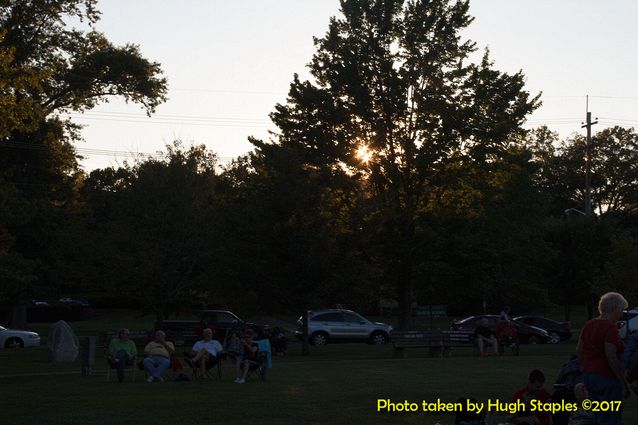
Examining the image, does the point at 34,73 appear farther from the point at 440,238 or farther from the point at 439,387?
the point at 440,238

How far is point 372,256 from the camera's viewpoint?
141 feet

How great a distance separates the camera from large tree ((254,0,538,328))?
42.7 m

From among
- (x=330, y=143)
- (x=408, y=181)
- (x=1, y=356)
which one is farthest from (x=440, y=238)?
(x=1, y=356)

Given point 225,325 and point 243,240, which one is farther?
point 225,325

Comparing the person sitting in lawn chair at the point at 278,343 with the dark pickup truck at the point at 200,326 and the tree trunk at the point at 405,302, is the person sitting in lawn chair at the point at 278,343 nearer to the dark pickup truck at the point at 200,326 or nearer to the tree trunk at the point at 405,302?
the dark pickup truck at the point at 200,326

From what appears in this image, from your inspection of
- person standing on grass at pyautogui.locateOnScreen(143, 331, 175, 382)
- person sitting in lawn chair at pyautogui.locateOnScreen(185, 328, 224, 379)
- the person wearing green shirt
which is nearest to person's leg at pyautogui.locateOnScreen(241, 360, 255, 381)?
person sitting in lawn chair at pyautogui.locateOnScreen(185, 328, 224, 379)

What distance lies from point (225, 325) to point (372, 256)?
7.22 m

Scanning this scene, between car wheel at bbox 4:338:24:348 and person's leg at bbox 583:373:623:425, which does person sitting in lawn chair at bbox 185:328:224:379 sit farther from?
car wheel at bbox 4:338:24:348

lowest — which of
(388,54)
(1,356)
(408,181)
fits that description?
(1,356)

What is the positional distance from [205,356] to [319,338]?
22.4 meters

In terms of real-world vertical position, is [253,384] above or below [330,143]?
below

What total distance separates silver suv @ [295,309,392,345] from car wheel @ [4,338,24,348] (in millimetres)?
12703

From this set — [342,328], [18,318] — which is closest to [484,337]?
[342,328]

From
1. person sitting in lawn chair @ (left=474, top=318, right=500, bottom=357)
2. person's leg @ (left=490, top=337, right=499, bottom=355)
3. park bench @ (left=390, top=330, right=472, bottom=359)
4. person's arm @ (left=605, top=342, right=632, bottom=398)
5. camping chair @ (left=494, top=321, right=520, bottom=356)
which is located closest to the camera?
person's arm @ (left=605, top=342, right=632, bottom=398)
